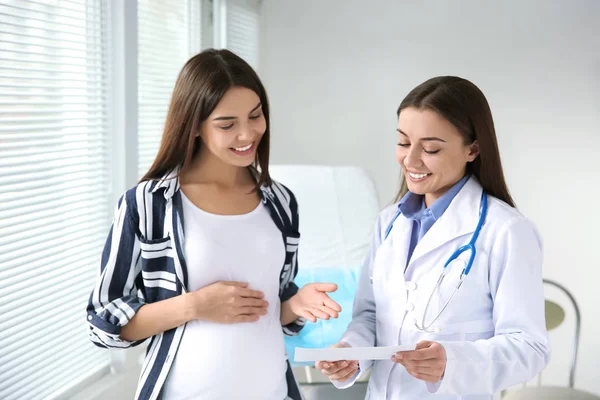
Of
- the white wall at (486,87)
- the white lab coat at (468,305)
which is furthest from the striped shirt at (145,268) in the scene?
the white wall at (486,87)

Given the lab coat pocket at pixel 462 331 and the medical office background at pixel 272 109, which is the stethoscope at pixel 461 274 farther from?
the medical office background at pixel 272 109

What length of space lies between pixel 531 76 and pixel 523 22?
0.94ft

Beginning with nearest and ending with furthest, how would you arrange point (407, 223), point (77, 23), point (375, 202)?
point (407, 223), point (77, 23), point (375, 202)

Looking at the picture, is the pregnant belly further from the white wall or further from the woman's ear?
the white wall

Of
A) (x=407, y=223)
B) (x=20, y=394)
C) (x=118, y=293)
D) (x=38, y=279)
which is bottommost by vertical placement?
(x=20, y=394)

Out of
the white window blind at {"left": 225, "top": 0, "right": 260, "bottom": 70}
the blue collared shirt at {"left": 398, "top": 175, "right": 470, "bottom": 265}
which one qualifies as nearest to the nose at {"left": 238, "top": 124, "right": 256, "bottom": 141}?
the blue collared shirt at {"left": 398, "top": 175, "right": 470, "bottom": 265}

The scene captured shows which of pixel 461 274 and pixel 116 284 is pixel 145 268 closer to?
pixel 116 284

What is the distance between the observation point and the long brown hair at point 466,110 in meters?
1.28

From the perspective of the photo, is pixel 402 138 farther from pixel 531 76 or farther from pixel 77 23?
pixel 531 76

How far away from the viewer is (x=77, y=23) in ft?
6.91

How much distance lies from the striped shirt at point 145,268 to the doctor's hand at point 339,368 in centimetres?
29

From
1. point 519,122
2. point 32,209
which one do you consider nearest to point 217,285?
point 32,209

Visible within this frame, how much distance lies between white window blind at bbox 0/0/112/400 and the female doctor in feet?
3.23

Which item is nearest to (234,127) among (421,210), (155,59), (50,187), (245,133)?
(245,133)
